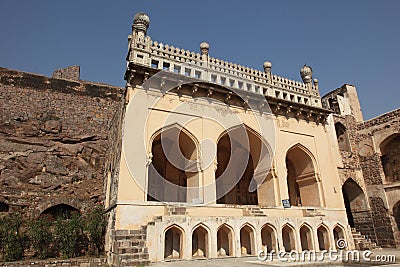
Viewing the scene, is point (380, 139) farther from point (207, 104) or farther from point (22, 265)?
point (22, 265)

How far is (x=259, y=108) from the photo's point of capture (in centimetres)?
1269

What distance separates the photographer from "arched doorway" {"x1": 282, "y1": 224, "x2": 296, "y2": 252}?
32.3ft

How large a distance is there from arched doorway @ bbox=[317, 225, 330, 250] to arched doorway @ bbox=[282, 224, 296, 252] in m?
1.43

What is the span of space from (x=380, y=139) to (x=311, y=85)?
5335 mm

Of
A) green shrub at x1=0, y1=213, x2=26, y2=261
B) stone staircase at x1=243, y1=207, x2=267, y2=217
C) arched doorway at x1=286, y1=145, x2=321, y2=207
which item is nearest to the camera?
stone staircase at x1=243, y1=207, x2=267, y2=217

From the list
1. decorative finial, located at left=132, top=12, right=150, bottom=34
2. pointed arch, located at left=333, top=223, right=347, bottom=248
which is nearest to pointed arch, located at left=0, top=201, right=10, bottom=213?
decorative finial, located at left=132, top=12, right=150, bottom=34

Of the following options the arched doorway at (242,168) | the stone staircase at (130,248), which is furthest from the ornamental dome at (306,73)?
the stone staircase at (130,248)

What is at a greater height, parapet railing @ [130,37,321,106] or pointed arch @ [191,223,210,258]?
parapet railing @ [130,37,321,106]

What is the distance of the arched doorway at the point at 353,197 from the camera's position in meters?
15.8

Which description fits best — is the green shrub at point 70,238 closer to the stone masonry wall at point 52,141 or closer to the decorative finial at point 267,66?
the stone masonry wall at point 52,141

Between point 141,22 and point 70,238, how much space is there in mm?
8710

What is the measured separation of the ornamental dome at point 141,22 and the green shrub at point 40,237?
8377 mm

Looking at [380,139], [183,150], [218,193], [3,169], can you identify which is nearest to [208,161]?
[183,150]

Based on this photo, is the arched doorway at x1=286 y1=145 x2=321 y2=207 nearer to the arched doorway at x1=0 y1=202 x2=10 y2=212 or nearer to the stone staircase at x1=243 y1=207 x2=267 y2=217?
the stone staircase at x1=243 y1=207 x2=267 y2=217
